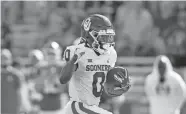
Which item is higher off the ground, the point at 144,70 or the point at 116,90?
the point at 116,90

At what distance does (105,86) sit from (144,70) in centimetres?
710

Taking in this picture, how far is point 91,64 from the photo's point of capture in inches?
179

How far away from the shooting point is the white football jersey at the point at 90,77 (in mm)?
4555

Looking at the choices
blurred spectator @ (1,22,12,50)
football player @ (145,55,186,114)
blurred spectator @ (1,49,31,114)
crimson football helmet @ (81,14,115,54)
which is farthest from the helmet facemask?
blurred spectator @ (1,22,12,50)

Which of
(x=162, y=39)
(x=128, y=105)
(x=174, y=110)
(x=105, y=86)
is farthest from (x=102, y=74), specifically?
(x=162, y=39)

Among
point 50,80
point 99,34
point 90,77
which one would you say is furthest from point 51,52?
point 99,34

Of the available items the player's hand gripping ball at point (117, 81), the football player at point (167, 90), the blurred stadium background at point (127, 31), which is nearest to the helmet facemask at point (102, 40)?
the player's hand gripping ball at point (117, 81)

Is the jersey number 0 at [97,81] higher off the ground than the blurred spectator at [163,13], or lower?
higher

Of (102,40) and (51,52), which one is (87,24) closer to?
(102,40)

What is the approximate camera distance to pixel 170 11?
1144 centimetres

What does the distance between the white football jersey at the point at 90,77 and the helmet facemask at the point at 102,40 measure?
0.08 metres

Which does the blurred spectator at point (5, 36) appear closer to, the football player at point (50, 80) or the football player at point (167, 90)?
the football player at point (50, 80)

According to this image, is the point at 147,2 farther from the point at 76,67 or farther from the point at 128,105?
the point at 76,67

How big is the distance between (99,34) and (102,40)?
0.19ft
